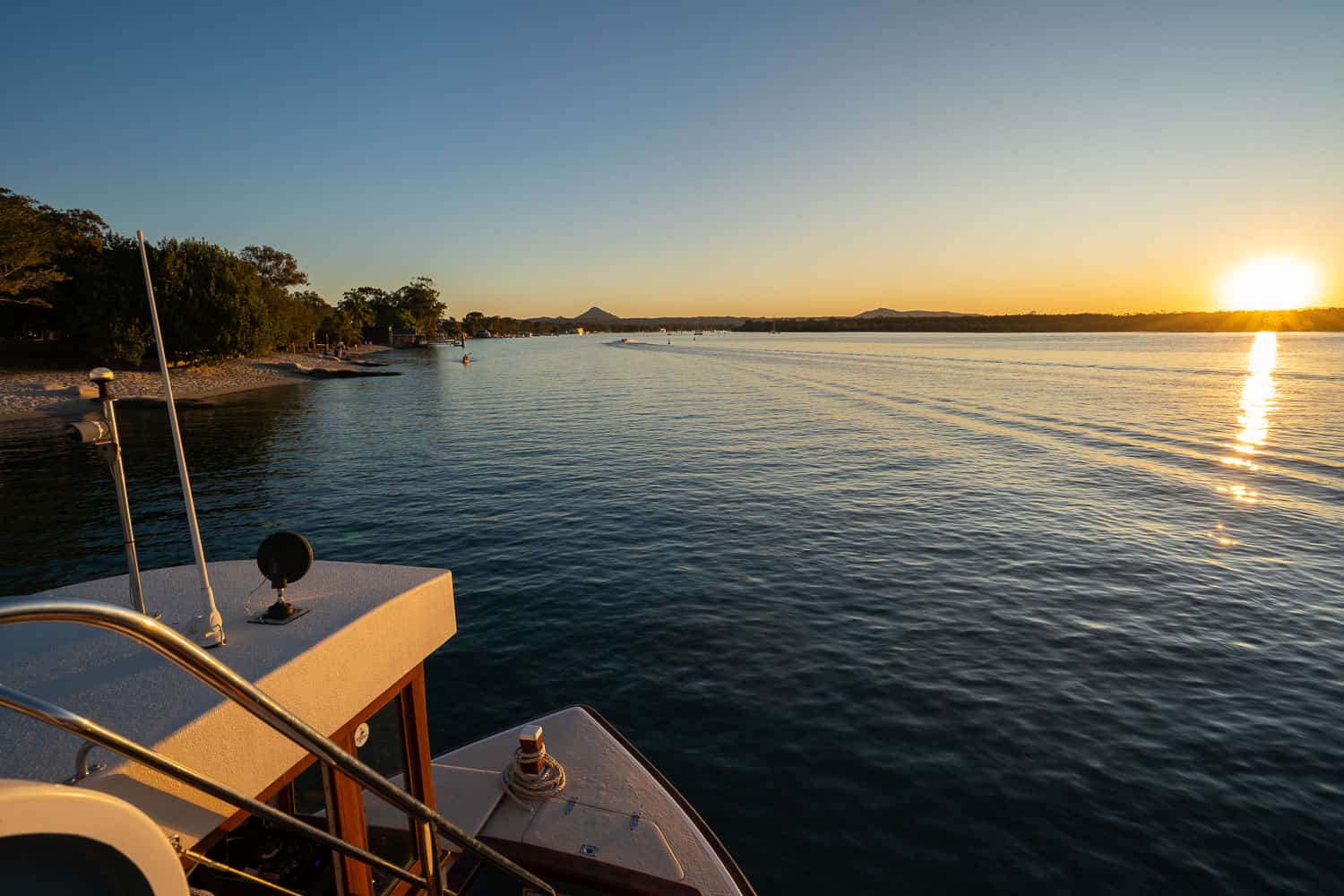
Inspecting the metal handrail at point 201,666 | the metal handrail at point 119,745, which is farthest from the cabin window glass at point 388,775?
the metal handrail at point 119,745

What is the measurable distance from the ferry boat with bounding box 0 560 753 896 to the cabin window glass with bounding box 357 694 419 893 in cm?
2

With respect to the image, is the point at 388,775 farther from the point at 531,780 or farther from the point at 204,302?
the point at 204,302

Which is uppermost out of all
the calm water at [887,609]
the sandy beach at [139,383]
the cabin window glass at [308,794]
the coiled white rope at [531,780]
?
the sandy beach at [139,383]

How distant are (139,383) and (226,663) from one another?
277 feet

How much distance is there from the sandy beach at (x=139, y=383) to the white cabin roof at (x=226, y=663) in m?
46.7

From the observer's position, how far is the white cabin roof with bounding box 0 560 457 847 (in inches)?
125

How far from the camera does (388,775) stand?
19.6ft

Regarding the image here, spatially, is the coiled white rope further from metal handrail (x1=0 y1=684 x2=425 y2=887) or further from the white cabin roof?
metal handrail (x1=0 y1=684 x2=425 y2=887)

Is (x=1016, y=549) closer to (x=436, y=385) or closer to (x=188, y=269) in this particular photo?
(x=436, y=385)

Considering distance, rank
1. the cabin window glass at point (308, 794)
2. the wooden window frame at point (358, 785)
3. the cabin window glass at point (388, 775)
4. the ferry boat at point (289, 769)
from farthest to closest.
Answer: the cabin window glass at point (308, 794), the cabin window glass at point (388, 775), the wooden window frame at point (358, 785), the ferry boat at point (289, 769)

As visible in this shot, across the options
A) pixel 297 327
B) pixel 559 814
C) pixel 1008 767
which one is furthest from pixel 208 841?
pixel 297 327

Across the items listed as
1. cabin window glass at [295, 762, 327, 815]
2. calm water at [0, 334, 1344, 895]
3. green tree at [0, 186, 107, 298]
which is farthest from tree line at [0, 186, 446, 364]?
cabin window glass at [295, 762, 327, 815]

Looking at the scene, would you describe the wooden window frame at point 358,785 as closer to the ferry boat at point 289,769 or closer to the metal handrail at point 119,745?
the ferry boat at point 289,769

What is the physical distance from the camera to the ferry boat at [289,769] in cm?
205
